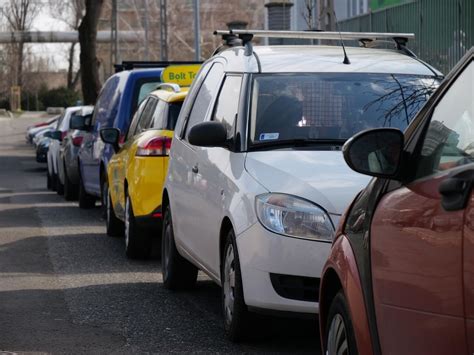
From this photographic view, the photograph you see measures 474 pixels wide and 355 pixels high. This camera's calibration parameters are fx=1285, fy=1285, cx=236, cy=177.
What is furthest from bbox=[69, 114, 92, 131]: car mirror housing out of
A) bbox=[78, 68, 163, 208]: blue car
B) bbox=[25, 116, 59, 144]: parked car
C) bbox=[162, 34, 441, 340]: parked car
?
bbox=[25, 116, 59, 144]: parked car

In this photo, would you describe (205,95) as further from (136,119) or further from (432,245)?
(432,245)

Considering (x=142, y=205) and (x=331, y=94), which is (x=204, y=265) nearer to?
(x=331, y=94)

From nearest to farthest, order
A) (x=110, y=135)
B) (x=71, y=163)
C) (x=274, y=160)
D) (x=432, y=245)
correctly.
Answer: (x=432, y=245)
(x=274, y=160)
(x=110, y=135)
(x=71, y=163)

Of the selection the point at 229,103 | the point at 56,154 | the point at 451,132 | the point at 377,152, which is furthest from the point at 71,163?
the point at 451,132

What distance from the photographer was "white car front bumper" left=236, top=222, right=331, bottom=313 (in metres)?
7.07

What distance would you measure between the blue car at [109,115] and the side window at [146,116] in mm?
1322

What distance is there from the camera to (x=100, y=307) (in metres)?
9.29

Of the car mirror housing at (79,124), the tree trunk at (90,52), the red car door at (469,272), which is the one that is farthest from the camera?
the tree trunk at (90,52)

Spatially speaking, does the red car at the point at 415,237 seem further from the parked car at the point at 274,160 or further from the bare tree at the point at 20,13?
the bare tree at the point at 20,13

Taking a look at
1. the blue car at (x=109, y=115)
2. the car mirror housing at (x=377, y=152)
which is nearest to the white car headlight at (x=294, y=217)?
the car mirror housing at (x=377, y=152)

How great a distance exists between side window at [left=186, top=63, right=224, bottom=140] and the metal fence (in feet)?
27.1

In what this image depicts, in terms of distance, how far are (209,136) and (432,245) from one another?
4152mm

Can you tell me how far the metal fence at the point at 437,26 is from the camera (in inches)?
691

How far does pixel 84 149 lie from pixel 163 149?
20.3 ft
